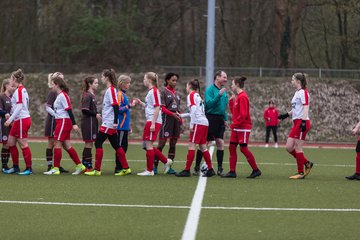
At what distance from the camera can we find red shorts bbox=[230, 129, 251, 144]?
49.7 feet

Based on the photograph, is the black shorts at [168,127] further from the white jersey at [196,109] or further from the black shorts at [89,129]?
the black shorts at [89,129]

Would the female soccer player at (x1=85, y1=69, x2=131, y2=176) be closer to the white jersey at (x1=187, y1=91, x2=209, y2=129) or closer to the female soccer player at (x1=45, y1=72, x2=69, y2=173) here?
the female soccer player at (x1=45, y1=72, x2=69, y2=173)

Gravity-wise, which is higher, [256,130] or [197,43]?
[197,43]

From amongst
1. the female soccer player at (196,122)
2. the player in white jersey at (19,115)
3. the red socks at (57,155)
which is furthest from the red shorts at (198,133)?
the player in white jersey at (19,115)

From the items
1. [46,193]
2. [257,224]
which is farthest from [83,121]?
[257,224]

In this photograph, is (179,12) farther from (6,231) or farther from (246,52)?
(6,231)

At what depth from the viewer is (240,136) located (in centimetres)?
1520

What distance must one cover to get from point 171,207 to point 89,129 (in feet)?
16.4

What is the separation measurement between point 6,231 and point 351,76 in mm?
37739

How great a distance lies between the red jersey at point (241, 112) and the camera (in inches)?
592

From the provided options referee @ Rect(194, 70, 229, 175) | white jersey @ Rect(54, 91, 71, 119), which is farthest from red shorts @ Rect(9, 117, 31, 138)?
referee @ Rect(194, 70, 229, 175)

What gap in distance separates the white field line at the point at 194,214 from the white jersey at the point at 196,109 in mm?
1550

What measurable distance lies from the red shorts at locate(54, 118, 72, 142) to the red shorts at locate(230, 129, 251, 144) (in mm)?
2992

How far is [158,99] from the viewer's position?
15289 mm
